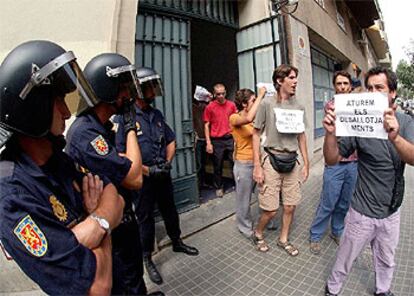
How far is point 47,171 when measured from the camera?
3.44 feet

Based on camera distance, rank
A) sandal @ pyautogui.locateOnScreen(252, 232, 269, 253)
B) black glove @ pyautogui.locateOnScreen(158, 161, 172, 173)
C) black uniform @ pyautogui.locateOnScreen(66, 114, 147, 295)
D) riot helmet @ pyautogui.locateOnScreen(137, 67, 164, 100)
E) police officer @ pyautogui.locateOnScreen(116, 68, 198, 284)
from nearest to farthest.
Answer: black uniform @ pyautogui.locateOnScreen(66, 114, 147, 295) < riot helmet @ pyautogui.locateOnScreen(137, 67, 164, 100) < police officer @ pyautogui.locateOnScreen(116, 68, 198, 284) < black glove @ pyautogui.locateOnScreen(158, 161, 172, 173) < sandal @ pyautogui.locateOnScreen(252, 232, 269, 253)

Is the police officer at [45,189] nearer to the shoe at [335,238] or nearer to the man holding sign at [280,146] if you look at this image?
the man holding sign at [280,146]

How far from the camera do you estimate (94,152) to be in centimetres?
150

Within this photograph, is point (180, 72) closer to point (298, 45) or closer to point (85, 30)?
point (85, 30)

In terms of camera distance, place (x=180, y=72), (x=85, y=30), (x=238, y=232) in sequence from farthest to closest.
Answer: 1. (x=180, y=72)
2. (x=238, y=232)
3. (x=85, y=30)

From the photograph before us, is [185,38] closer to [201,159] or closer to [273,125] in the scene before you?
[273,125]

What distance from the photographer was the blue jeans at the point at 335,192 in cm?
290

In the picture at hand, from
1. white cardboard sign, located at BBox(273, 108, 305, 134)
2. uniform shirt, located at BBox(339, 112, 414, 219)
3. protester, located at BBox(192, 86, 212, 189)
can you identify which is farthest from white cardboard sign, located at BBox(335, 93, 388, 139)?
protester, located at BBox(192, 86, 212, 189)

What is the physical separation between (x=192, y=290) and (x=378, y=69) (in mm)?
2447

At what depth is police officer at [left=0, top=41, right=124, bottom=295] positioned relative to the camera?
2.88 feet

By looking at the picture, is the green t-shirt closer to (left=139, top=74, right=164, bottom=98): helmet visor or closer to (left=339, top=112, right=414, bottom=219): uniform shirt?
(left=339, top=112, right=414, bottom=219): uniform shirt

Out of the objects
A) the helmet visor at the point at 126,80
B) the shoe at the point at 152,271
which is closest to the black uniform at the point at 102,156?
the helmet visor at the point at 126,80

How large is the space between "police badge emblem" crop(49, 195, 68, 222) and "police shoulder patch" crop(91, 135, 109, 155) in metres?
0.50

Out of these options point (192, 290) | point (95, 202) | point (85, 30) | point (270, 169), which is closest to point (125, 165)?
point (95, 202)
